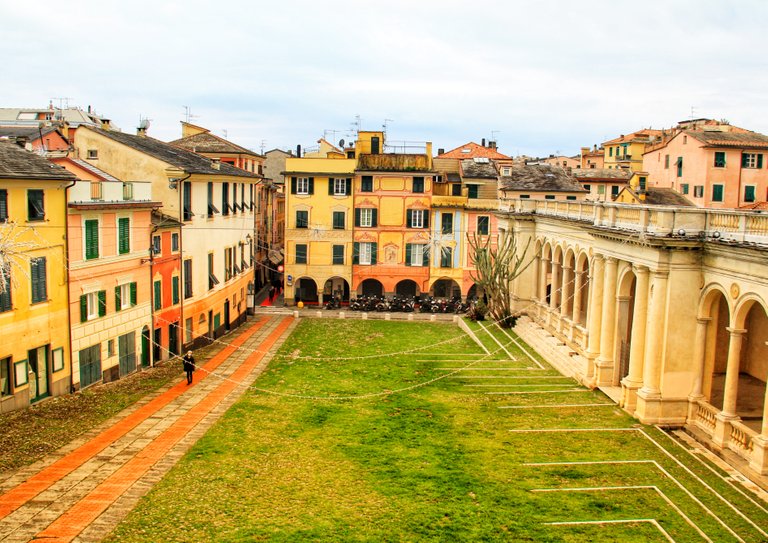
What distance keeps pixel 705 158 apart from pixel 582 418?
37.7m

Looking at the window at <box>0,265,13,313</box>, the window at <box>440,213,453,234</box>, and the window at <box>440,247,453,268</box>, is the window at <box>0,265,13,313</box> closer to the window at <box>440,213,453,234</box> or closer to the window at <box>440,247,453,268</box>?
the window at <box>440,247,453,268</box>

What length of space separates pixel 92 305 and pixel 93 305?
4cm

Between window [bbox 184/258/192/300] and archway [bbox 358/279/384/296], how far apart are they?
2225cm

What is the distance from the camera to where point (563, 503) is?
63.0 feet

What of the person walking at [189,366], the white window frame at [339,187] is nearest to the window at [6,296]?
the person walking at [189,366]

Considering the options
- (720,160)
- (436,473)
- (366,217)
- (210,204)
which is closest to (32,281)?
(436,473)

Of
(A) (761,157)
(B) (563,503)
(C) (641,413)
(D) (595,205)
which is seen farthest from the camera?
(A) (761,157)

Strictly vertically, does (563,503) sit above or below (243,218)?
below

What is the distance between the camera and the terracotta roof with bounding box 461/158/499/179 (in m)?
59.0

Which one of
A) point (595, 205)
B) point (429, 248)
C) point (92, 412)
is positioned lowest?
point (92, 412)

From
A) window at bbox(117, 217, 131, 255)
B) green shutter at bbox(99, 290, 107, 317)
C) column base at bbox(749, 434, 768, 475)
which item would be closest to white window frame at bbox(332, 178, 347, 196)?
window at bbox(117, 217, 131, 255)

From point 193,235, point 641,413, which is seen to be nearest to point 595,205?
point 641,413

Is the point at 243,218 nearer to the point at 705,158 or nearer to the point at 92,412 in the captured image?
the point at 92,412

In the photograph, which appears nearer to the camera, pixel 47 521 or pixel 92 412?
pixel 47 521
